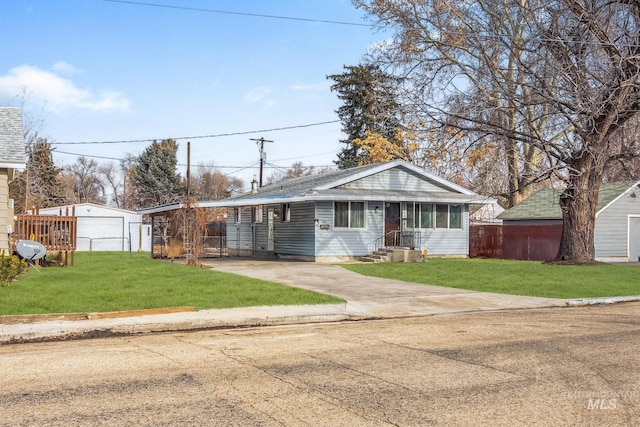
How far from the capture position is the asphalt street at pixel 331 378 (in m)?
5.28

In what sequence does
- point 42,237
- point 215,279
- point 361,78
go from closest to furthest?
point 215,279, point 42,237, point 361,78

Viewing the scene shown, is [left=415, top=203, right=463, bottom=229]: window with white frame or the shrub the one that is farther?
[left=415, top=203, right=463, bottom=229]: window with white frame

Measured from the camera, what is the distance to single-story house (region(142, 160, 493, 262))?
26.1m

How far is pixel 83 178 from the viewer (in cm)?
8638

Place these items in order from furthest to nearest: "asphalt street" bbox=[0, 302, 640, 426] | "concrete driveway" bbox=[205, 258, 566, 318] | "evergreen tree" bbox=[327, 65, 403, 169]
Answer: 1. "evergreen tree" bbox=[327, 65, 403, 169]
2. "concrete driveway" bbox=[205, 258, 566, 318]
3. "asphalt street" bbox=[0, 302, 640, 426]

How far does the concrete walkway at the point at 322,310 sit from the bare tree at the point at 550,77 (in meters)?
9.12

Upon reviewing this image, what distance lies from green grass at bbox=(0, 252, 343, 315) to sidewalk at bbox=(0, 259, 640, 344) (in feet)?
2.60

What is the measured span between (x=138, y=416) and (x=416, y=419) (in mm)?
2368

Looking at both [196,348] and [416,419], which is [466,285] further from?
[416,419]

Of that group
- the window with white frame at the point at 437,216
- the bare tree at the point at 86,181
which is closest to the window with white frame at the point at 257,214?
the window with white frame at the point at 437,216

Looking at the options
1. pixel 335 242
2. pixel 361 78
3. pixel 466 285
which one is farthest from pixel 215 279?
pixel 361 78

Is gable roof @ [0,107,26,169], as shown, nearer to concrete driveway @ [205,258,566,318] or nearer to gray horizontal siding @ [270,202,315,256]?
concrete driveway @ [205,258,566,318]

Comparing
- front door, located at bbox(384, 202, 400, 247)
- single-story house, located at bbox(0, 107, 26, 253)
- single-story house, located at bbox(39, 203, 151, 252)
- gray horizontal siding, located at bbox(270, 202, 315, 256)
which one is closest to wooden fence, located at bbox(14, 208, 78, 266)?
→ single-story house, located at bbox(0, 107, 26, 253)

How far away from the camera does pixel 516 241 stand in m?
33.1
